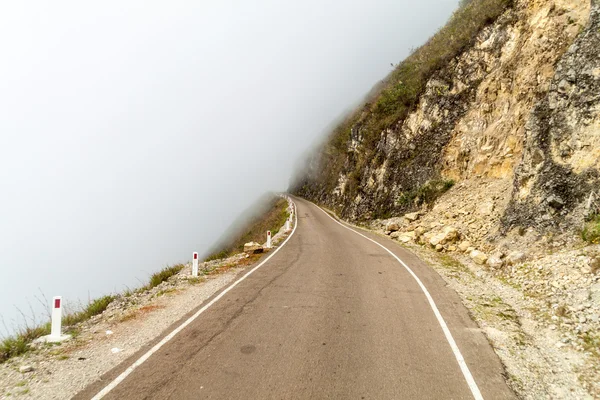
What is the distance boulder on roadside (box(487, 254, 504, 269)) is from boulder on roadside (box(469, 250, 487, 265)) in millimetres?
486

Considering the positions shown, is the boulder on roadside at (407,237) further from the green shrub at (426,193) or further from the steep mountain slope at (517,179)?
the green shrub at (426,193)

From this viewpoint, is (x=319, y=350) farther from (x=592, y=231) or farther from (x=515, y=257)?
(x=592, y=231)

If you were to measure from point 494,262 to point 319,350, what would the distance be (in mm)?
8733

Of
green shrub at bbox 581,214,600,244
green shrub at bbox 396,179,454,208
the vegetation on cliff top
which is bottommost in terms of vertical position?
green shrub at bbox 581,214,600,244

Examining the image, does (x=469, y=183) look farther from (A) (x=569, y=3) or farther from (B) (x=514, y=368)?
(B) (x=514, y=368)

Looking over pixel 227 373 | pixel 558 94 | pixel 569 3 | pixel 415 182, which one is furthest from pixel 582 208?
pixel 415 182

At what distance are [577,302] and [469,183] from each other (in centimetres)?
1338

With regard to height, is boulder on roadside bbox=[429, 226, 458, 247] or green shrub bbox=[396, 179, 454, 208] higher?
green shrub bbox=[396, 179, 454, 208]

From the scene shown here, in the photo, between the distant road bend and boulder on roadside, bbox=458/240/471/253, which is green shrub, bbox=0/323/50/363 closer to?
the distant road bend

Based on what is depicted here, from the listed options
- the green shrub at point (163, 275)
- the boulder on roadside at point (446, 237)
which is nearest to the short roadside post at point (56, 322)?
the green shrub at point (163, 275)

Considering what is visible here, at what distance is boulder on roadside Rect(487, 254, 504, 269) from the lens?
37.6 ft

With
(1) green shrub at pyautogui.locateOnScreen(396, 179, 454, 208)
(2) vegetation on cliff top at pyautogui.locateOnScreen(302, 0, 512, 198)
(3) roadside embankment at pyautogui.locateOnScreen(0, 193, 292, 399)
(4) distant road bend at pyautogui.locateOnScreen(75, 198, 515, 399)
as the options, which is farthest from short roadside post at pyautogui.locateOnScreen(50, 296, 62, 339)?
(2) vegetation on cliff top at pyautogui.locateOnScreen(302, 0, 512, 198)

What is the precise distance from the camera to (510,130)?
720 inches

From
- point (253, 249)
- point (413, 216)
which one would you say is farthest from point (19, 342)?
point (413, 216)
